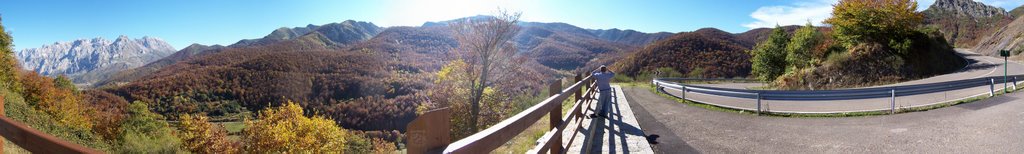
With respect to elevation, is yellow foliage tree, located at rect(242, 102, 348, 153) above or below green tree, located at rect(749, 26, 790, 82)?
below

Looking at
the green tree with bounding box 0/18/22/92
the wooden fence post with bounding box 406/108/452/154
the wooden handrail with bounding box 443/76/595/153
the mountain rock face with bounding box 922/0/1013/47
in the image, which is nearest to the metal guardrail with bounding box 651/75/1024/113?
the wooden handrail with bounding box 443/76/595/153

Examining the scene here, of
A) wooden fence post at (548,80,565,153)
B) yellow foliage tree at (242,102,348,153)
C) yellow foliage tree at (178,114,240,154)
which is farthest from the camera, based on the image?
yellow foliage tree at (178,114,240,154)

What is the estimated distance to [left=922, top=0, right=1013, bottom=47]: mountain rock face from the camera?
83500mm

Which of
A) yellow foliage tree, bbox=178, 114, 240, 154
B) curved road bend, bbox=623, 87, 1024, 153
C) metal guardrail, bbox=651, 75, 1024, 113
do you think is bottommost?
yellow foliage tree, bbox=178, 114, 240, 154

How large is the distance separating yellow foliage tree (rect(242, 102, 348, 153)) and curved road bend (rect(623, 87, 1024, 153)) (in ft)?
105

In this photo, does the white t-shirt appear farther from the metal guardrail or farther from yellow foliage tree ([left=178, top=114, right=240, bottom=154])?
yellow foliage tree ([left=178, top=114, right=240, bottom=154])

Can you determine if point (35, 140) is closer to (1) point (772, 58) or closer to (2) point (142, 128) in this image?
(1) point (772, 58)

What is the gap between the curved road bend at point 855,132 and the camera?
549cm

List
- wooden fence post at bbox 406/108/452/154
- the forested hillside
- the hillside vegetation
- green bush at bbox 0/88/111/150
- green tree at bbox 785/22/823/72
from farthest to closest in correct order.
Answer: the forested hillside
green tree at bbox 785/22/823/72
the hillside vegetation
green bush at bbox 0/88/111/150
wooden fence post at bbox 406/108/452/154

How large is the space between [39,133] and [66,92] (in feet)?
206

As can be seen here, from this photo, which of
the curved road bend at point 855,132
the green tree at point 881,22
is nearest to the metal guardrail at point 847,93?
the curved road bend at point 855,132

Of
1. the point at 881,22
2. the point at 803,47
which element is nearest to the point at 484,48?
the point at 803,47

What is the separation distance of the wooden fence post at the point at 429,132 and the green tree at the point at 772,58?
31.4 meters

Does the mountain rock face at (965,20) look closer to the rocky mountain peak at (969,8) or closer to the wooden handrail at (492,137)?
the rocky mountain peak at (969,8)
